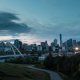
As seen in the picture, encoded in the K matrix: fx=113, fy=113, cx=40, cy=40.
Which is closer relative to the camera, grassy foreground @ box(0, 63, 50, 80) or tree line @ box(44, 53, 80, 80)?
grassy foreground @ box(0, 63, 50, 80)

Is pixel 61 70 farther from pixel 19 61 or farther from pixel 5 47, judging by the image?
pixel 5 47

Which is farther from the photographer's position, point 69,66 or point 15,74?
point 69,66

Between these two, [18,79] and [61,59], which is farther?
[61,59]

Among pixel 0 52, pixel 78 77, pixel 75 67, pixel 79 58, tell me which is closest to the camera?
pixel 78 77

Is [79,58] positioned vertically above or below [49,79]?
above

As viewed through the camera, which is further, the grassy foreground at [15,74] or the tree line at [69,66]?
the tree line at [69,66]

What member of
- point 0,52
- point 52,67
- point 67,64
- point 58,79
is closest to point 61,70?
point 67,64

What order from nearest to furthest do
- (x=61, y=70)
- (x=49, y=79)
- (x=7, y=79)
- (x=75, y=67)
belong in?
(x=7, y=79) < (x=49, y=79) < (x=75, y=67) < (x=61, y=70)

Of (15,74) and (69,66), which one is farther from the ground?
(15,74)

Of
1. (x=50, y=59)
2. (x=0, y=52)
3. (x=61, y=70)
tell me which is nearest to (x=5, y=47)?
(x=0, y=52)
